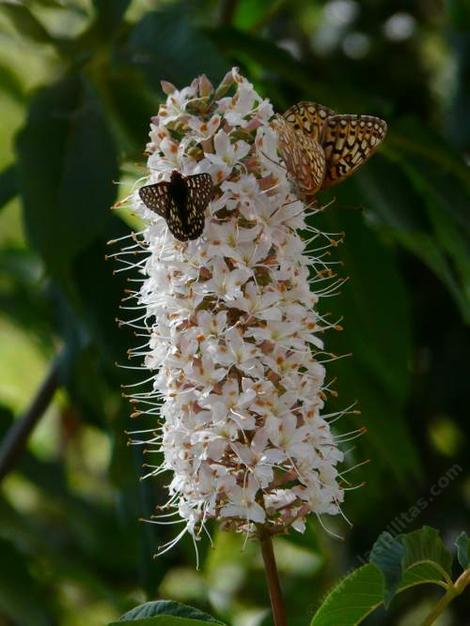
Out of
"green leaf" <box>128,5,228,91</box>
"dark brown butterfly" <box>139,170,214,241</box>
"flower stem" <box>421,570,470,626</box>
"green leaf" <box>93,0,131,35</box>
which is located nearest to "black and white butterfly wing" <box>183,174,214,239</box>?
"dark brown butterfly" <box>139,170,214,241</box>

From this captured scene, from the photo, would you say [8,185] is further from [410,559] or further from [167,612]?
[410,559]

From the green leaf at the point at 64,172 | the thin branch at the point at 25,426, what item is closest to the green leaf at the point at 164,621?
the green leaf at the point at 64,172

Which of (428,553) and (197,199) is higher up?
(197,199)

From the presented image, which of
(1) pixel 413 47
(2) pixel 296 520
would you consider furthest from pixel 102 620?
(2) pixel 296 520

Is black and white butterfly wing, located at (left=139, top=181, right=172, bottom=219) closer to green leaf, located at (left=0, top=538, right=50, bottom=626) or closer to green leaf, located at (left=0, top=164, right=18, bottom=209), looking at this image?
green leaf, located at (left=0, top=164, right=18, bottom=209)

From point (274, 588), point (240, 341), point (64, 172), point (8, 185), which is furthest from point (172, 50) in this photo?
point (274, 588)

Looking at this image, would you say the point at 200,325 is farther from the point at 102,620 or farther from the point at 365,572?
the point at 102,620

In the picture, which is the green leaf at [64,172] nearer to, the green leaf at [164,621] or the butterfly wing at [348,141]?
the butterfly wing at [348,141]
